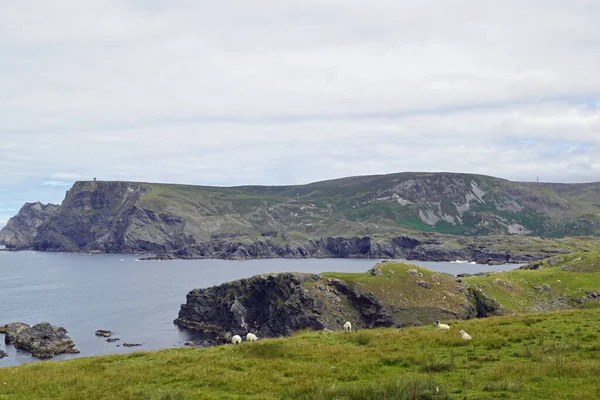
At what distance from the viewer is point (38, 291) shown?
579 feet

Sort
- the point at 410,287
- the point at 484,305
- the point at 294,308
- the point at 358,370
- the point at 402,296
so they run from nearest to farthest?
the point at 358,370 → the point at 484,305 → the point at 402,296 → the point at 410,287 → the point at 294,308

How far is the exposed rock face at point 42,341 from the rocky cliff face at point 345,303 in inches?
1228

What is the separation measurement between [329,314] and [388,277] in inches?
600

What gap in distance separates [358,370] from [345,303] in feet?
264

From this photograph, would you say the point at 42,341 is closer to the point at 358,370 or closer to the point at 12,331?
the point at 12,331

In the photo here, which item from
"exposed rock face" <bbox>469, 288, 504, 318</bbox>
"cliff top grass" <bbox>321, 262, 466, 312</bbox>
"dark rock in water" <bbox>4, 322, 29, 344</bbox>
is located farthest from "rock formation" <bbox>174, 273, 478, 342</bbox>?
"dark rock in water" <bbox>4, 322, 29, 344</bbox>

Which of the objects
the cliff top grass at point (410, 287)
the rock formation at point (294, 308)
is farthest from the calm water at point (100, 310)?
the cliff top grass at point (410, 287)

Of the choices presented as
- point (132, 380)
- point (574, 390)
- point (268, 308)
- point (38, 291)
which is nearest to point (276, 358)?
point (132, 380)

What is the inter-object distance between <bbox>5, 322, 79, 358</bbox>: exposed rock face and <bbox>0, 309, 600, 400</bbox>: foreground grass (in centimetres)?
7336

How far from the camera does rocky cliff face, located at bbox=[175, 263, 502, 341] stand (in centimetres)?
9475

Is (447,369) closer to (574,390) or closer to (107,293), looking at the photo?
(574,390)

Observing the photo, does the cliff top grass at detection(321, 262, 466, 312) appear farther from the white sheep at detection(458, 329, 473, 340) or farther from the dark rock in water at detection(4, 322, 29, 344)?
the white sheep at detection(458, 329, 473, 340)

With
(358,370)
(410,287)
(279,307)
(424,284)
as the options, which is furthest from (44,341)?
(358,370)

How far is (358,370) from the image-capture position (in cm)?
2230
